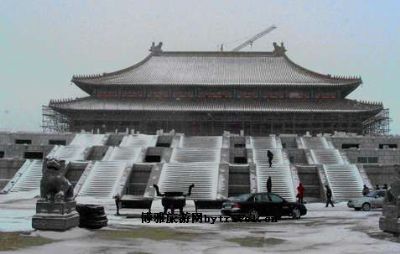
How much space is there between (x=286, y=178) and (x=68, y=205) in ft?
71.9

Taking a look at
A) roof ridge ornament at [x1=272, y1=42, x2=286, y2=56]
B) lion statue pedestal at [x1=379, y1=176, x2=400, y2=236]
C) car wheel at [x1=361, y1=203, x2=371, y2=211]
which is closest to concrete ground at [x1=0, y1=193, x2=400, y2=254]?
lion statue pedestal at [x1=379, y1=176, x2=400, y2=236]

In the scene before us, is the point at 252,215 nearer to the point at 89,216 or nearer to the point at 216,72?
the point at 89,216

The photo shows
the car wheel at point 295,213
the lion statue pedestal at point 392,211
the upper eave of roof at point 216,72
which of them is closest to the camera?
the lion statue pedestal at point 392,211

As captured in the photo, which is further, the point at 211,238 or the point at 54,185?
the point at 54,185

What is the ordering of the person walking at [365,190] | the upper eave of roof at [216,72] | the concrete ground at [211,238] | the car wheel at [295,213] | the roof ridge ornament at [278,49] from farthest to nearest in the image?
the roof ridge ornament at [278,49]
the upper eave of roof at [216,72]
the person walking at [365,190]
the car wheel at [295,213]
the concrete ground at [211,238]

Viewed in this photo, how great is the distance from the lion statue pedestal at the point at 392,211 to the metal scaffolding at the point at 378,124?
51870 mm

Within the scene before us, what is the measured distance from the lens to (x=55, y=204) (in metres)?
15.5

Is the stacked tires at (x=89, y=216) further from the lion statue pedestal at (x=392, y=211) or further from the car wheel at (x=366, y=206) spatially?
the car wheel at (x=366, y=206)

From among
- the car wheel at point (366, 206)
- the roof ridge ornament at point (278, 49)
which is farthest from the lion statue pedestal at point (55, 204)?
the roof ridge ornament at point (278, 49)

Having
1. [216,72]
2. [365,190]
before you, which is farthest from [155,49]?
[365,190]

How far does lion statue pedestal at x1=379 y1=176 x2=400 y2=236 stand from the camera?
50.0 feet

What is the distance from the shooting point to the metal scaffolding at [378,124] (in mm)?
68250

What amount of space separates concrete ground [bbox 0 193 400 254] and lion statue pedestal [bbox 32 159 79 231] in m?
0.32

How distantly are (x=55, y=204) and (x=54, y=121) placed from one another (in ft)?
189
